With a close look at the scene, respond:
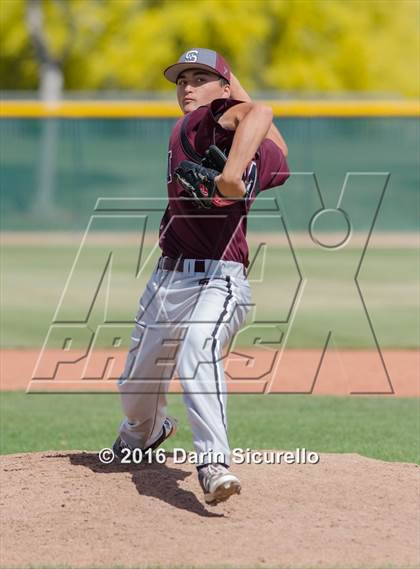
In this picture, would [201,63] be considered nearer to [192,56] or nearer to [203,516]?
[192,56]

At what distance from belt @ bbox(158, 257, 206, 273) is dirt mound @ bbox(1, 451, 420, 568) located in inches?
40.9

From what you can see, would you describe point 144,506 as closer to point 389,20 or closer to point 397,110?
point 397,110

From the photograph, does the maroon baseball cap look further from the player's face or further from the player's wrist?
the player's wrist

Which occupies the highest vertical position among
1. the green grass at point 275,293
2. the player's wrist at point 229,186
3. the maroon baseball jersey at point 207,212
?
the green grass at point 275,293

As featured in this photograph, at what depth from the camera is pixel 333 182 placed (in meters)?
21.2

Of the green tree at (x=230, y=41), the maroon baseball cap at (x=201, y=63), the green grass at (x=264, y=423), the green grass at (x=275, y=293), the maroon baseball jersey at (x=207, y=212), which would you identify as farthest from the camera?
the green tree at (x=230, y=41)

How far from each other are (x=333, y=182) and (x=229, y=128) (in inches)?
651

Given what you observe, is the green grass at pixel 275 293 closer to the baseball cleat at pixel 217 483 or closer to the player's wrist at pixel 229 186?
the baseball cleat at pixel 217 483

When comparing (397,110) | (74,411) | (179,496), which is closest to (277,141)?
(179,496)

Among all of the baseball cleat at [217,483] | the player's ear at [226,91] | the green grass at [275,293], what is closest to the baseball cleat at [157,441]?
the baseball cleat at [217,483]

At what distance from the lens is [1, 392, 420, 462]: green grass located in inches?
287

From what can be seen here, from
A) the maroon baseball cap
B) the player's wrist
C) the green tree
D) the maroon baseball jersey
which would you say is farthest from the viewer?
the green tree

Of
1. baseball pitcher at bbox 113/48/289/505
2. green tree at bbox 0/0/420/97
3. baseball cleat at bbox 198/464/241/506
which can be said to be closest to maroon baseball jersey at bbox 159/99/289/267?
baseball pitcher at bbox 113/48/289/505

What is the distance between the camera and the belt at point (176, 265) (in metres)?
5.12
